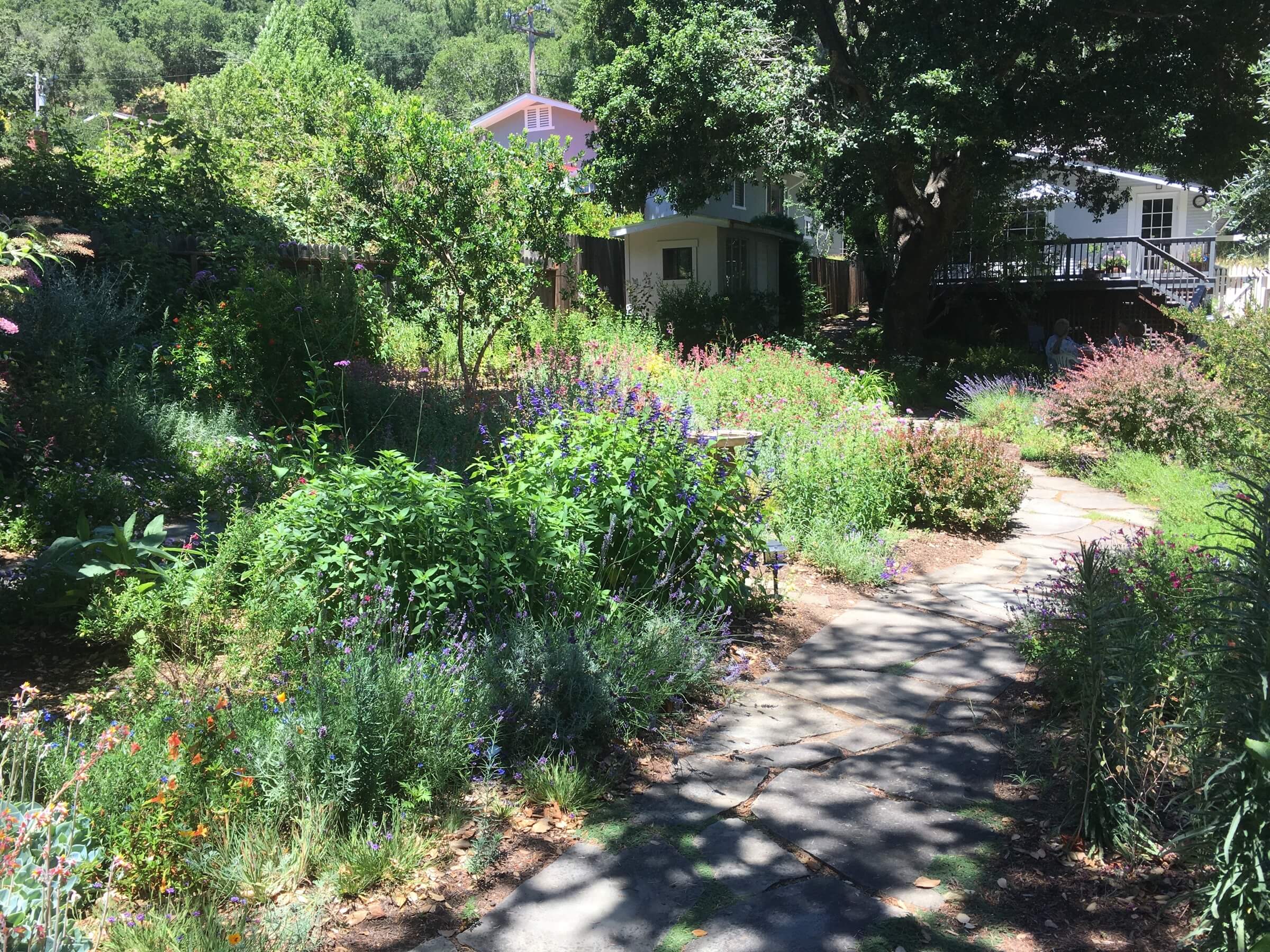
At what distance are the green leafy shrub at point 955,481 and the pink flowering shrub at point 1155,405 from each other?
256cm

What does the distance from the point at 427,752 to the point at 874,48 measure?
1549 cm

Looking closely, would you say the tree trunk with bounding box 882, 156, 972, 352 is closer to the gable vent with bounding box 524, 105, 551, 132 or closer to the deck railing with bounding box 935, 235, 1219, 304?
the deck railing with bounding box 935, 235, 1219, 304

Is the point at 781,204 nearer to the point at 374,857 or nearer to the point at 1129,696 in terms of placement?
the point at 1129,696

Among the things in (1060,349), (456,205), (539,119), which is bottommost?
(1060,349)

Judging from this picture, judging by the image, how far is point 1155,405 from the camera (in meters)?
9.15

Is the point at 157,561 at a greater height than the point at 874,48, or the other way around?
the point at 874,48

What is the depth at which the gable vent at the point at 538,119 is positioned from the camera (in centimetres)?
3734

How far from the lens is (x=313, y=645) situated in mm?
3783

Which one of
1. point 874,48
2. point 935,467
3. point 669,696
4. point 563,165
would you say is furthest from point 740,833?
point 874,48

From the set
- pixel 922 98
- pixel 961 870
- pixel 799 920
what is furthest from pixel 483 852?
pixel 922 98

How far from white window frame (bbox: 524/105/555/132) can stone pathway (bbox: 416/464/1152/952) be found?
1392 inches

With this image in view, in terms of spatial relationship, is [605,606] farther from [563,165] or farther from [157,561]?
[563,165]

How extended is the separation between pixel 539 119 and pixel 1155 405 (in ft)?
107

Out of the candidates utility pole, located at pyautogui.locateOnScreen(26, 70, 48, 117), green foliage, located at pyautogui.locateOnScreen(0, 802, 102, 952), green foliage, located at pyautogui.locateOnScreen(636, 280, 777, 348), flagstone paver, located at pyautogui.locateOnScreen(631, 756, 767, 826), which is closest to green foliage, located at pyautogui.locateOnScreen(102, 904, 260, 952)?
green foliage, located at pyautogui.locateOnScreen(0, 802, 102, 952)
